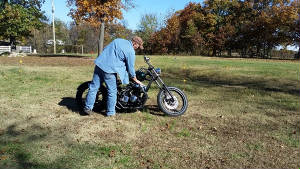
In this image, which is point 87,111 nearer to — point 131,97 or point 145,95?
point 131,97

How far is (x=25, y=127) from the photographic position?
4598 millimetres

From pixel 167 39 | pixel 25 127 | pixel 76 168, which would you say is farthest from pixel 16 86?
pixel 167 39

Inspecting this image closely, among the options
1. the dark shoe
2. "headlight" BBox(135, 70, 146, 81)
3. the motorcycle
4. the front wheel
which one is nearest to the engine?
the motorcycle

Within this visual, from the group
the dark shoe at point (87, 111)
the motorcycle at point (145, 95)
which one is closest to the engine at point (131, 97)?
the motorcycle at point (145, 95)

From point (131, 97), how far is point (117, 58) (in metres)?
0.96

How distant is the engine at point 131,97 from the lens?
17.6 feet

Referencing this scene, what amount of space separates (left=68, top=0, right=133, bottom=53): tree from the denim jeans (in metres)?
12.9

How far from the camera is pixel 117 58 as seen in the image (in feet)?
16.1

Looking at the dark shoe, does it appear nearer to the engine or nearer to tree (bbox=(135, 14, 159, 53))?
the engine

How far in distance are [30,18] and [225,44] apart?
2847 centimetres

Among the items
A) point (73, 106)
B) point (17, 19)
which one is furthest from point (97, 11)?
point (17, 19)

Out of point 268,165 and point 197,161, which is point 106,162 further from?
point 268,165

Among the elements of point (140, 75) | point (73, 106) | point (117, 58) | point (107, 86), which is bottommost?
point (73, 106)

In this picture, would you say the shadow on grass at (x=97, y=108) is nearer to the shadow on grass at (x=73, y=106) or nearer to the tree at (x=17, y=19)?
the shadow on grass at (x=73, y=106)
